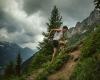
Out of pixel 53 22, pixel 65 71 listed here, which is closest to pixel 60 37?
pixel 65 71

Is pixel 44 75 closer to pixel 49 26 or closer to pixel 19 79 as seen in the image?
pixel 19 79

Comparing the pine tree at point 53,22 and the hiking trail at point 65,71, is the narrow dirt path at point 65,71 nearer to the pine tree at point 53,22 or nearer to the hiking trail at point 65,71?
the hiking trail at point 65,71

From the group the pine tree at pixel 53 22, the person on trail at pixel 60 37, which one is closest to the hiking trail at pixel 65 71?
the person on trail at pixel 60 37

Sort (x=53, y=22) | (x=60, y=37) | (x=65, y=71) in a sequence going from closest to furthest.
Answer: (x=65, y=71) < (x=60, y=37) < (x=53, y=22)

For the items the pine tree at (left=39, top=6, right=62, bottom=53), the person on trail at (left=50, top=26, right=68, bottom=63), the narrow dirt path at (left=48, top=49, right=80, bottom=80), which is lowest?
the narrow dirt path at (left=48, top=49, right=80, bottom=80)

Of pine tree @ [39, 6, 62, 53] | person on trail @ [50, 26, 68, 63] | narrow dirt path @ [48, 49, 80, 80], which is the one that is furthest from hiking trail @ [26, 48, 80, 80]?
pine tree @ [39, 6, 62, 53]

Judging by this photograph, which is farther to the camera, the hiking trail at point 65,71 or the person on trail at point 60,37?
the person on trail at point 60,37

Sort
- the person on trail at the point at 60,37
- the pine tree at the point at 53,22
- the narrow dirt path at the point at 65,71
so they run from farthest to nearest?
A: 1. the pine tree at the point at 53,22
2. the person on trail at the point at 60,37
3. the narrow dirt path at the point at 65,71

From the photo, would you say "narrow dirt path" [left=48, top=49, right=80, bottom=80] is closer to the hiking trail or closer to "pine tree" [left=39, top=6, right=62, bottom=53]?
the hiking trail

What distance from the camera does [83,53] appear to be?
1420 centimetres

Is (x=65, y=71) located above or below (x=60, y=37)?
below

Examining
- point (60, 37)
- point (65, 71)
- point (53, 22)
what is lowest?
point (65, 71)

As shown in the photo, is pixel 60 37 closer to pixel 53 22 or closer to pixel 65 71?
pixel 65 71

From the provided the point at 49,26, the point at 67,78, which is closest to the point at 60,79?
the point at 67,78
